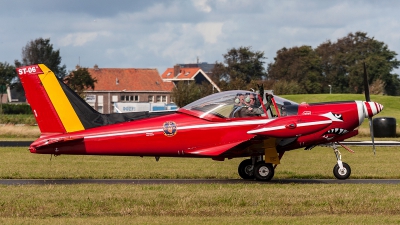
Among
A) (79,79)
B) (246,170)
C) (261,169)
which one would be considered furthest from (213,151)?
(79,79)

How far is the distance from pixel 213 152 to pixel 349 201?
15.4 feet

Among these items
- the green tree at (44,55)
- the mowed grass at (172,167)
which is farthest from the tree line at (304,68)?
the mowed grass at (172,167)

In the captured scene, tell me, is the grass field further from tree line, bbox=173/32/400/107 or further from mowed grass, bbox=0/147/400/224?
tree line, bbox=173/32/400/107

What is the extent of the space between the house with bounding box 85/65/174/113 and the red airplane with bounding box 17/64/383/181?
8808cm

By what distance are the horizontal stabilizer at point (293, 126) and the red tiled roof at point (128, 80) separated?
303 ft

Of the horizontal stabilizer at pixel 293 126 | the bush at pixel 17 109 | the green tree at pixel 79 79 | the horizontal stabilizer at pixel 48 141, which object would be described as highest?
the green tree at pixel 79 79

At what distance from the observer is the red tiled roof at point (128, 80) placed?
356 feet

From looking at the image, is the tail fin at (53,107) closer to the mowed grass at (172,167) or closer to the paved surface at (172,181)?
the mowed grass at (172,167)

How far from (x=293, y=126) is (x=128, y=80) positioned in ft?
310

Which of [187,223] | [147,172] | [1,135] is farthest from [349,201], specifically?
[1,135]

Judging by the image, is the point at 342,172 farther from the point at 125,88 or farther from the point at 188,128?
the point at 125,88

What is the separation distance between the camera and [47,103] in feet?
58.0

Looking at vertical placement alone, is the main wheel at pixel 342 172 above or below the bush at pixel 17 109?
below

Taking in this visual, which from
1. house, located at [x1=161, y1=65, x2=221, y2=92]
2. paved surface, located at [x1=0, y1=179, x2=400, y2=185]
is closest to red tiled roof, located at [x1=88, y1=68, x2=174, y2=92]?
house, located at [x1=161, y1=65, x2=221, y2=92]
